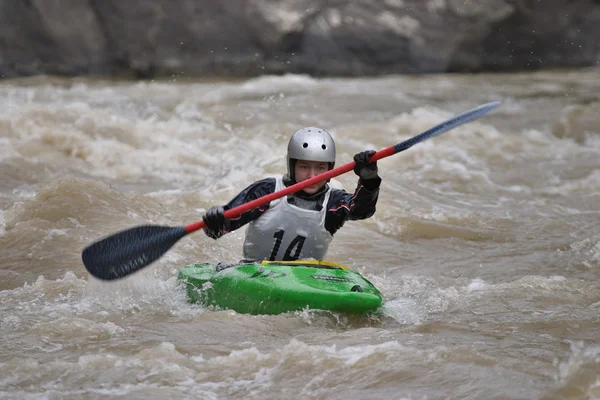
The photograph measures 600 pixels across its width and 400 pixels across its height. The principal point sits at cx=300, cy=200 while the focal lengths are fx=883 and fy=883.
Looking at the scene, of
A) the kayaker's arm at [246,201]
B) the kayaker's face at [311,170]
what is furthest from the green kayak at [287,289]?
the kayaker's face at [311,170]

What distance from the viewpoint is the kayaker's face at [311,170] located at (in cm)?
459

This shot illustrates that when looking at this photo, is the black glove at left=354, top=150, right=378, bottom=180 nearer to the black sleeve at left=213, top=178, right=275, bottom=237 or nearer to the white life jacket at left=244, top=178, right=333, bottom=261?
the white life jacket at left=244, top=178, right=333, bottom=261

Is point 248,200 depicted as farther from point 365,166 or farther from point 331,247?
point 331,247

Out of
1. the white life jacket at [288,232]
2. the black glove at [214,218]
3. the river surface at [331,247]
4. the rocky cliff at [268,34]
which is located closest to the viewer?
the river surface at [331,247]

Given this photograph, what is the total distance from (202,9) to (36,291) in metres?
9.28

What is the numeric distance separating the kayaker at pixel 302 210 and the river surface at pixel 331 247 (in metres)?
0.46

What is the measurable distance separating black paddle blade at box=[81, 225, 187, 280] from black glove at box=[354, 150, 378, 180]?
963 mm

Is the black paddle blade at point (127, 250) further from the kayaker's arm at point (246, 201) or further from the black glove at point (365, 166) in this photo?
the black glove at point (365, 166)

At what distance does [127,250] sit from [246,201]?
67cm

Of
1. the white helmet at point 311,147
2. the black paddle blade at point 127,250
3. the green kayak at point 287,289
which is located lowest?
the green kayak at point 287,289

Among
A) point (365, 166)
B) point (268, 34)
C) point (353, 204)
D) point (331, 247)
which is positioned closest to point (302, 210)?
point (353, 204)

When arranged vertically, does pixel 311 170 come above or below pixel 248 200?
above

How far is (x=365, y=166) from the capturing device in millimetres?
4320

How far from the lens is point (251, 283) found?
4359mm
